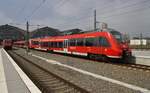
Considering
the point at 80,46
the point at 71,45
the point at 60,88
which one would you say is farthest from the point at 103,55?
the point at 60,88

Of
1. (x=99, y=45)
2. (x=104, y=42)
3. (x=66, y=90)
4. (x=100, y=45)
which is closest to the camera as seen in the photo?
(x=66, y=90)

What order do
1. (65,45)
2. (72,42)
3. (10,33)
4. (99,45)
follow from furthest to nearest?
(10,33)
(65,45)
(72,42)
(99,45)

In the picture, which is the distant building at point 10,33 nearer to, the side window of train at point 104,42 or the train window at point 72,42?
the train window at point 72,42

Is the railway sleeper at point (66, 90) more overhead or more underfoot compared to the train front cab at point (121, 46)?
more underfoot

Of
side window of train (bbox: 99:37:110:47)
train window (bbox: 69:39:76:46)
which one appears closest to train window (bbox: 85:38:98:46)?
side window of train (bbox: 99:37:110:47)

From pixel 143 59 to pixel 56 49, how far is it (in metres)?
21.4

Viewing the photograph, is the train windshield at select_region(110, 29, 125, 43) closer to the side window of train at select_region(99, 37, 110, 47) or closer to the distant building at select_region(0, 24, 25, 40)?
the side window of train at select_region(99, 37, 110, 47)

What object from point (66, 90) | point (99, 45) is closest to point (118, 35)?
point (99, 45)

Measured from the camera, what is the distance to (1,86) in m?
11.7

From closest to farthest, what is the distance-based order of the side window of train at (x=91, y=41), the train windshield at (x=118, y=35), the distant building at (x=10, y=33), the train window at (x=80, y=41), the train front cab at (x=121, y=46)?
the train front cab at (x=121, y=46) → the train windshield at (x=118, y=35) → the side window of train at (x=91, y=41) → the train window at (x=80, y=41) → the distant building at (x=10, y=33)

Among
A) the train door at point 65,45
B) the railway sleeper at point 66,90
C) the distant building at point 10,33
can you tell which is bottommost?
the railway sleeper at point 66,90

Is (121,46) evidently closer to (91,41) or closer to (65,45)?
(91,41)

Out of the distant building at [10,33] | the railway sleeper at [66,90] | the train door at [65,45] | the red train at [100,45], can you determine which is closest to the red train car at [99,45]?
the red train at [100,45]

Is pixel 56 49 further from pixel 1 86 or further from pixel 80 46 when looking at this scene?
pixel 1 86
